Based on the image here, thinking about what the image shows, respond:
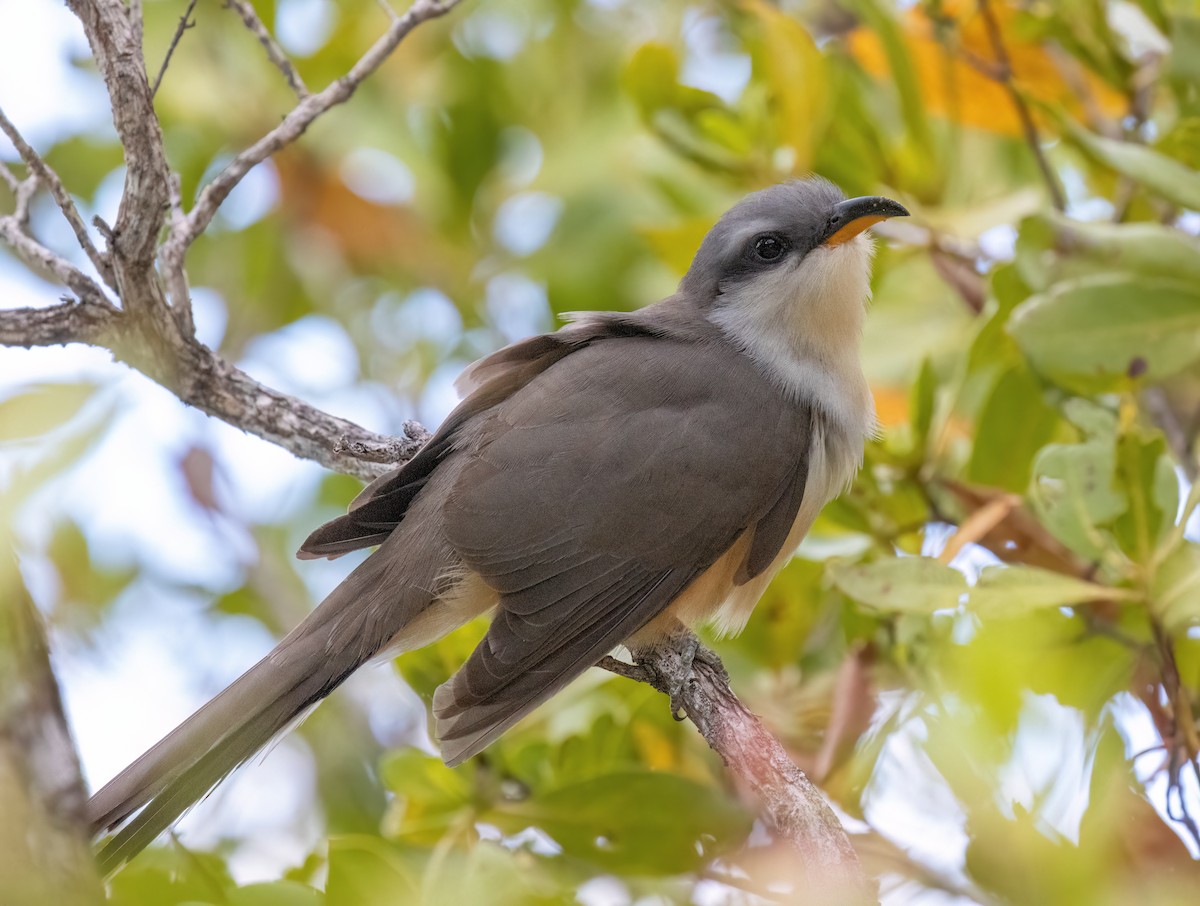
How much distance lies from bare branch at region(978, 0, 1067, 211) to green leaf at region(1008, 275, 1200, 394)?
727 millimetres

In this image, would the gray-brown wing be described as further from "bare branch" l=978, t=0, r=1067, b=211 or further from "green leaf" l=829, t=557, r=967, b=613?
"bare branch" l=978, t=0, r=1067, b=211

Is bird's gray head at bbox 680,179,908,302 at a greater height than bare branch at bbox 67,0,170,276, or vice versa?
bare branch at bbox 67,0,170,276

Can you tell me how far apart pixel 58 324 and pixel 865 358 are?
2.62 metres

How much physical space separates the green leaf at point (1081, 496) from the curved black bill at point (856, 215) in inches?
43.6

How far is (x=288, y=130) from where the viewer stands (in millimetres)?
3312

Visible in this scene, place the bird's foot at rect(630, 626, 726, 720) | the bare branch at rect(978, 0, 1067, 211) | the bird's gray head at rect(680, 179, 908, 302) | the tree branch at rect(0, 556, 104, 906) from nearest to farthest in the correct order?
the tree branch at rect(0, 556, 104, 906), the bird's foot at rect(630, 626, 726, 720), the bare branch at rect(978, 0, 1067, 211), the bird's gray head at rect(680, 179, 908, 302)

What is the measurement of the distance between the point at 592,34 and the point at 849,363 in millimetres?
2293

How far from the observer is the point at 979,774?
1.80 metres

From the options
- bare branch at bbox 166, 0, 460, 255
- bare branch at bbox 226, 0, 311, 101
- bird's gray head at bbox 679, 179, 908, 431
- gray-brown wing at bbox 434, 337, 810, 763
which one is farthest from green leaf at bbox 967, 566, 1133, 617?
bare branch at bbox 226, 0, 311, 101

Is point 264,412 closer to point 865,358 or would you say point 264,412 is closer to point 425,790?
point 425,790

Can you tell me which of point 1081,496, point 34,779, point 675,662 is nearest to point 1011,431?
point 1081,496

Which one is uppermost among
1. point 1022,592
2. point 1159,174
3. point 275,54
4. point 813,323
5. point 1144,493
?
point 275,54

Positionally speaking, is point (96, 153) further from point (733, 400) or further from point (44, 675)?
point (44, 675)

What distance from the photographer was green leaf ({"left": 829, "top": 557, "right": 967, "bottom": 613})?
299cm
